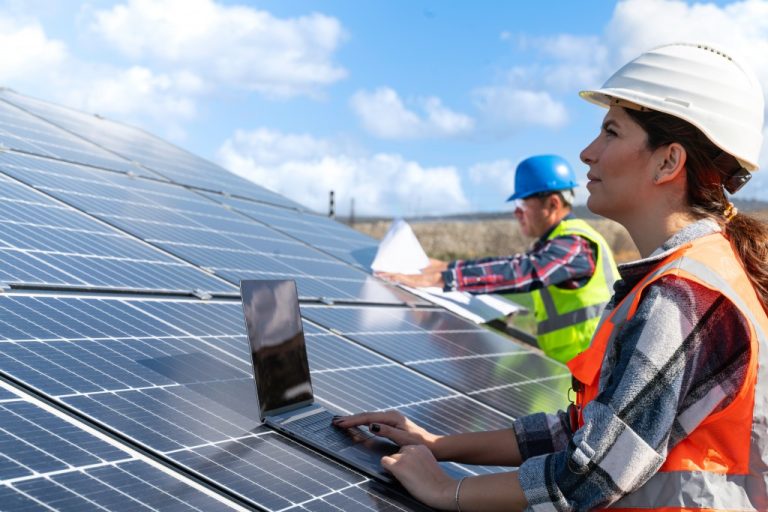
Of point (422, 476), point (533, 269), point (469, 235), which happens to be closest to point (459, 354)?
point (533, 269)

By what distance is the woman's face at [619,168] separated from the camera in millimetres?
2928

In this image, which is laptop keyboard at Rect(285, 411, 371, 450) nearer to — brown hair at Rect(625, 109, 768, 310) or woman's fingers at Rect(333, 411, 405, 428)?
woman's fingers at Rect(333, 411, 405, 428)

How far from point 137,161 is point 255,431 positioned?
6310 mm

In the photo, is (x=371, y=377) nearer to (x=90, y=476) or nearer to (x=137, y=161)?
(x=90, y=476)

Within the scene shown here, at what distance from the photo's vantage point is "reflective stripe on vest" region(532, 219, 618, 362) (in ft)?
25.0

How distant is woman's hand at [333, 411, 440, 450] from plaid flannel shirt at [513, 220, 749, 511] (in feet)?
3.37

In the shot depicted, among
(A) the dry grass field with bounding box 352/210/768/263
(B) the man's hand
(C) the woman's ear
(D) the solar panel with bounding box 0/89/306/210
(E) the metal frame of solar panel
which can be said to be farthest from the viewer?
(A) the dry grass field with bounding box 352/210/768/263

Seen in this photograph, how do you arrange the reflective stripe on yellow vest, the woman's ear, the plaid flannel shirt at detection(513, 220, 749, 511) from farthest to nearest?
the reflective stripe on yellow vest < the woman's ear < the plaid flannel shirt at detection(513, 220, 749, 511)

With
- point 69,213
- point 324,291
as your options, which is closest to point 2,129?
point 69,213

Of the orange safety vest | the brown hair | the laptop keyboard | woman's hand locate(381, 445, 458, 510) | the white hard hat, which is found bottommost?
woman's hand locate(381, 445, 458, 510)

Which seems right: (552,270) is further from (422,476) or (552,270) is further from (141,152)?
(141,152)

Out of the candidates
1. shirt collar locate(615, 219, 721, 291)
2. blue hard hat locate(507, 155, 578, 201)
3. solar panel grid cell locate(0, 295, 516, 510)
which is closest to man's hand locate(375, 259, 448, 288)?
blue hard hat locate(507, 155, 578, 201)

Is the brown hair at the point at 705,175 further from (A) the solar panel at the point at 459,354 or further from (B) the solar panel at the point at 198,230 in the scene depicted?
(B) the solar panel at the point at 198,230

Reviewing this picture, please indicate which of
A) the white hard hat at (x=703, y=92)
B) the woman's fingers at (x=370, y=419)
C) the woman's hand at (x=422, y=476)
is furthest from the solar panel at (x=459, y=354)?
the white hard hat at (x=703, y=92)
